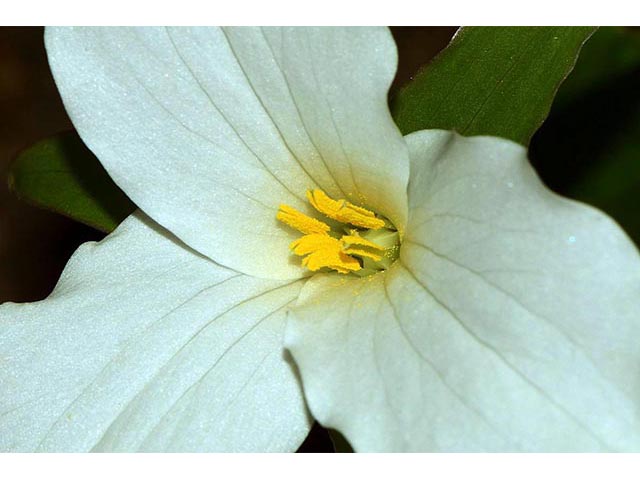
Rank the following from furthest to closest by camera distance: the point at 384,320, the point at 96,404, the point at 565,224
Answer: the point at 96,404 < the point at 384,320 < the point at 565,224

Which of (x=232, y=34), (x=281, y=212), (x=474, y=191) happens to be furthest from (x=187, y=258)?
(x=474, y=191)

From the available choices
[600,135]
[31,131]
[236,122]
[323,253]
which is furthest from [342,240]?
[31,131]

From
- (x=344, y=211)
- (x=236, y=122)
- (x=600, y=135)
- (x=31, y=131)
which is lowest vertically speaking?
(x=600, y=135)

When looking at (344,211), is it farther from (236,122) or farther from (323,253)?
(236,122)

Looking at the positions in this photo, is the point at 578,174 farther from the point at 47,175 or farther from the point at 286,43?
the point at 47,175

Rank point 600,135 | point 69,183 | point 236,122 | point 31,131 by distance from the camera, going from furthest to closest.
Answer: point 31,131 < point 600,135 < point 69,183 < point 236,122

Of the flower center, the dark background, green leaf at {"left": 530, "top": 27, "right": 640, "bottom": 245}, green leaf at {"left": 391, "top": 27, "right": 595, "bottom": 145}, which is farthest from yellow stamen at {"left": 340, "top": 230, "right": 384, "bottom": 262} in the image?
the dark background

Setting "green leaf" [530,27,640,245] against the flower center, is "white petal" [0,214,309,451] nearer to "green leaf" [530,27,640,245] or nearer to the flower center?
the flower center
